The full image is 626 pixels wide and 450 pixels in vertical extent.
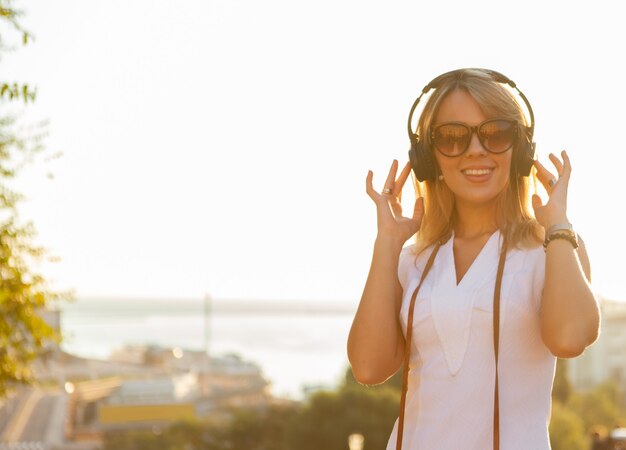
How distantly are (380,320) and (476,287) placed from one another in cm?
25

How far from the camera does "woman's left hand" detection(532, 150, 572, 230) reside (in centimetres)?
215

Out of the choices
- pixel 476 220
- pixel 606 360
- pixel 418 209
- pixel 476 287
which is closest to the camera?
pixel 476 287

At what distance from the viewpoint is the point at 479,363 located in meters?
2.06

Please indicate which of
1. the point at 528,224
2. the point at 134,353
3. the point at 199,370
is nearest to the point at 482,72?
the point at 528,224

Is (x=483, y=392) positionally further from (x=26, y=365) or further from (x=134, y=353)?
(x=134, y=353)

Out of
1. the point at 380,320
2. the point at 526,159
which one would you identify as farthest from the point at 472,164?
the point at 380,320

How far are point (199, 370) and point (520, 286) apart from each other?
8514cm

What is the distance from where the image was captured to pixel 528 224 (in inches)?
86.8

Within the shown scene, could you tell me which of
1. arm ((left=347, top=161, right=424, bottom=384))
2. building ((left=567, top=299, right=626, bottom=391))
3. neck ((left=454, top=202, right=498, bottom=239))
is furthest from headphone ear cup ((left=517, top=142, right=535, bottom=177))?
building ((left=567, top=299, right=626, bottom=391))

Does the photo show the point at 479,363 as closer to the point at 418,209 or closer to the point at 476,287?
the point at 476,287

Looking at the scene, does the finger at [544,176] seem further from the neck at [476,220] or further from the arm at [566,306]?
the arm at [566,306]

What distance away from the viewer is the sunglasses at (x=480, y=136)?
2.22 metres

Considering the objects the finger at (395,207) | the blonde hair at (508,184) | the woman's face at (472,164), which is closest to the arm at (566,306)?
the blonde hair at (508,184)

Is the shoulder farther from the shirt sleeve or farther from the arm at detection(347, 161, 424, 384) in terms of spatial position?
the shirt sleeve
